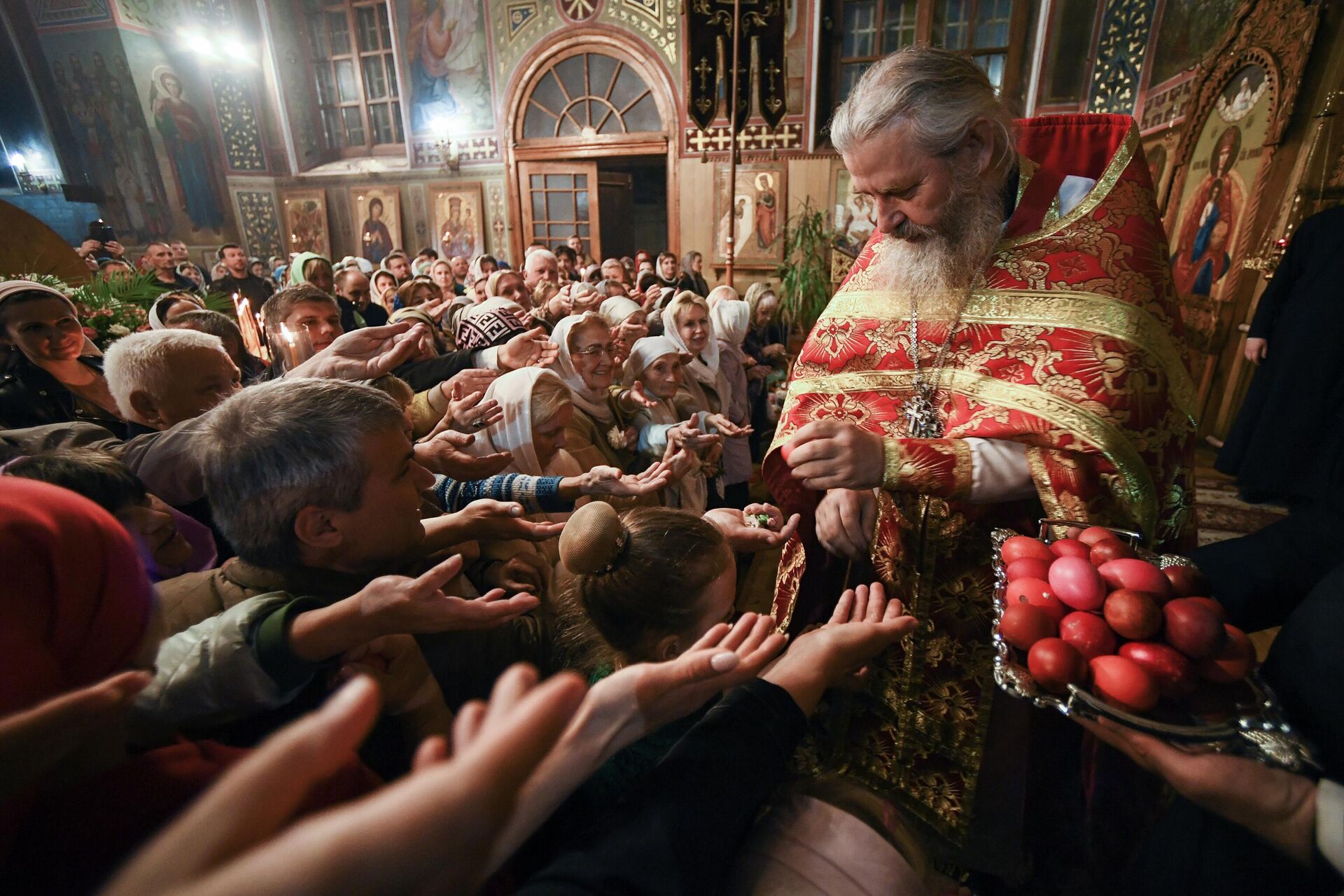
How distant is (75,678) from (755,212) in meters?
11.1

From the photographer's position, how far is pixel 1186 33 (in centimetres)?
646

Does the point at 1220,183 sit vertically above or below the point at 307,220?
below

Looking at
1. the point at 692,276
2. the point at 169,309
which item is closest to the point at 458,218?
the point at 692,276

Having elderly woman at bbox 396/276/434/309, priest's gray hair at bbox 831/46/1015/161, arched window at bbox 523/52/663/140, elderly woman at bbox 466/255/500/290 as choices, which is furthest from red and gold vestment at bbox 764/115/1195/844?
arched window at bbox 523/52/663/140

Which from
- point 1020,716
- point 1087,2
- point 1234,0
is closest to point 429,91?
point 1087,2

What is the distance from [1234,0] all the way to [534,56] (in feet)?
33.6

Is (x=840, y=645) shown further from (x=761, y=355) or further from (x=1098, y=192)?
(x=761, y=355)

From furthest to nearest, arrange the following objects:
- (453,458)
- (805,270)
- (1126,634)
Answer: (805,270), (453,458), (1126,634)

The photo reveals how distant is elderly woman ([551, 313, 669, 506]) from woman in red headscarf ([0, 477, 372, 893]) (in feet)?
7.09

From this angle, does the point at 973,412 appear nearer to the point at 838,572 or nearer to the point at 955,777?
the point at 838,572

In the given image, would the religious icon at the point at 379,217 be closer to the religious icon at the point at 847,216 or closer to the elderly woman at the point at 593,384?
the religious icon at the point at 847,216

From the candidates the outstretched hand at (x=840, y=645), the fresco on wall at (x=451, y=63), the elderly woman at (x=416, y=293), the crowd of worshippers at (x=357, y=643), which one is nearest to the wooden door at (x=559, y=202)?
the fresco on wall at (x=451, y=63)

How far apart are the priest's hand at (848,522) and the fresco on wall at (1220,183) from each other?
5650 millimetres

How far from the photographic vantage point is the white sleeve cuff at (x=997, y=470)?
1.47 metres
